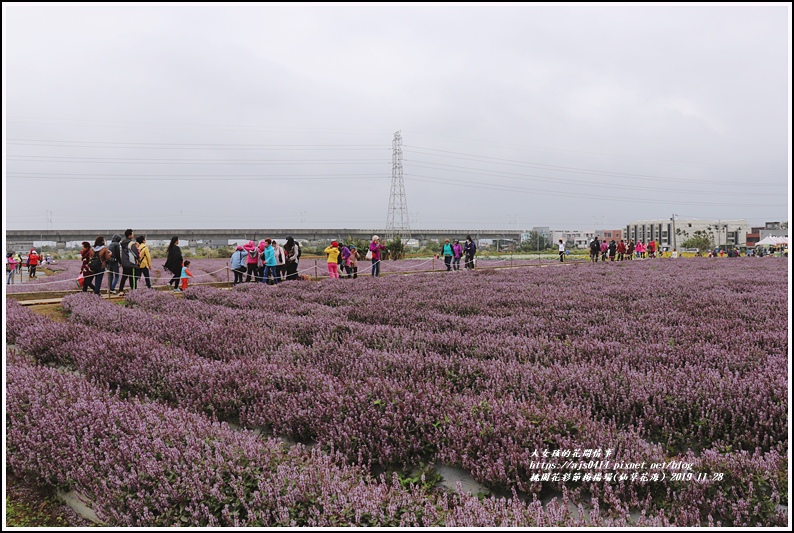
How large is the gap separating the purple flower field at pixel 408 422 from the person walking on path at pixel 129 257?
7130 mm

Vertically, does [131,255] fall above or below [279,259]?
above

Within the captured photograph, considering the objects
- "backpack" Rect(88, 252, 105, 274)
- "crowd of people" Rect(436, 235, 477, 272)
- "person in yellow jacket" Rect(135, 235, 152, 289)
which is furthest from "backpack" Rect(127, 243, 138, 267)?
"crowd of people" Rect(436, 235, 477, 272)

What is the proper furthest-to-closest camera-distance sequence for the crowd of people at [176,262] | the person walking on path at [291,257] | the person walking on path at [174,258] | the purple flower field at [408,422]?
the person walking on path at [291,257] < the person walking on path at [174,258] < the crowd of people at [176,262] < the purple flower field at [408,422]

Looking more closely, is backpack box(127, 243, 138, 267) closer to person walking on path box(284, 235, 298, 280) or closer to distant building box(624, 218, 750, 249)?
person walking on path box(284, 235, 298, 280)

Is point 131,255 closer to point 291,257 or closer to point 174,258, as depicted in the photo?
point 174,258

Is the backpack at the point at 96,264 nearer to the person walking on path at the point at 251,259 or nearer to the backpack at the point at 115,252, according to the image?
the backpack at the point at 115,252

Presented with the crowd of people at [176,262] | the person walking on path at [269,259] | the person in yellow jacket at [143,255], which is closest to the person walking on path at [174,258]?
the crowd of people at [176,262]

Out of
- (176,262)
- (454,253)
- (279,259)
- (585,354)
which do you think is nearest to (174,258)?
(176,262)

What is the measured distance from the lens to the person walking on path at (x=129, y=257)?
538 inches

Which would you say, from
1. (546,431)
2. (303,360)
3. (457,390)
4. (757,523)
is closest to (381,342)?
(303,360)

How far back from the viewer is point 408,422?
11.6 feet

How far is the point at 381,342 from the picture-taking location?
6195 millimetres

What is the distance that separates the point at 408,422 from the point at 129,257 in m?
12.6

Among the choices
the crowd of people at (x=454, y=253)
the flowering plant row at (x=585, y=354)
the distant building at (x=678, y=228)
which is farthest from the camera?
the distant building at (x=678, y=228)
